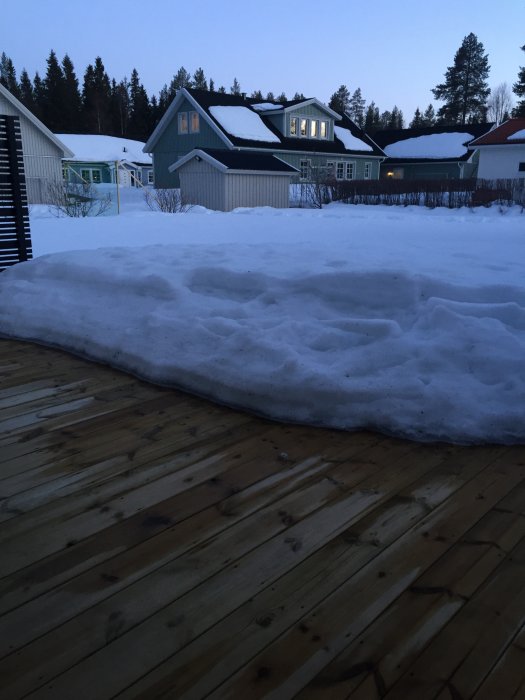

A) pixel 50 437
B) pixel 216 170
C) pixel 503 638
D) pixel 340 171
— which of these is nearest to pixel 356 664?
pixel 503 638

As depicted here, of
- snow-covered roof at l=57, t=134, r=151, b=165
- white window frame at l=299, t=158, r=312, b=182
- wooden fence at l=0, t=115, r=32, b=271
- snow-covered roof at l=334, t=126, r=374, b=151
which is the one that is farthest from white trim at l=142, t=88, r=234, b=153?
wooden fence at l=0, t=115, r=32, b=271

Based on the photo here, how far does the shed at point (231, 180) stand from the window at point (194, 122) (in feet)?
19.4

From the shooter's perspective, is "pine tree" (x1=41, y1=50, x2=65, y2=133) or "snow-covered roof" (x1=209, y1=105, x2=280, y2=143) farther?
"pine tree" (x1=41, y1=50, x2=65, y2=133)

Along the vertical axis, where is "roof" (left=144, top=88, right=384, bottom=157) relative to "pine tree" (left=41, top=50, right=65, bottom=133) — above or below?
below

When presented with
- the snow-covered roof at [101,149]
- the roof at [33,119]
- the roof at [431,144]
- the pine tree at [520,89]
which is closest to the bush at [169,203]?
the roof at [33,119]

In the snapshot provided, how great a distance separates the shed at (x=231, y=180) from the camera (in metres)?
20.8

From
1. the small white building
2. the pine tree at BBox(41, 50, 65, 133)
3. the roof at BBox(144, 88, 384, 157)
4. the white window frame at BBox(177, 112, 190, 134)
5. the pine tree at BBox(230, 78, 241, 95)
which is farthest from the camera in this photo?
the pine tree at BBox(230, 78, 241, 95)

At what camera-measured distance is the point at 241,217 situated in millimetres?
15961

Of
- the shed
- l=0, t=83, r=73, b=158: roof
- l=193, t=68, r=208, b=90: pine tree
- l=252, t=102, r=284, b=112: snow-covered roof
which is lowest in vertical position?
the shed

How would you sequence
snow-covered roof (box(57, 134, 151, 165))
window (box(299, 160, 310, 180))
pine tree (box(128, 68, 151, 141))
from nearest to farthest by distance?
window (box(299, 160, 310, 180)) → snow-covered roof (box(57, 134, 151, 165)) → pine tree (box(128, 68, 151, 141))

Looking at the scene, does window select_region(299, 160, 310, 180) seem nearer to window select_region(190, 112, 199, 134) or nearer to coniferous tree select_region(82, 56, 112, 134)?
window select_region(190, 112, 199, 134)

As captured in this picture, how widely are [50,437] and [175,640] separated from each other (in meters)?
1.52

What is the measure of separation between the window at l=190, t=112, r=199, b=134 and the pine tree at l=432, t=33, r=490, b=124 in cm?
4132

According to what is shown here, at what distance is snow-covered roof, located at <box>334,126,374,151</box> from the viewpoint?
104 ft
